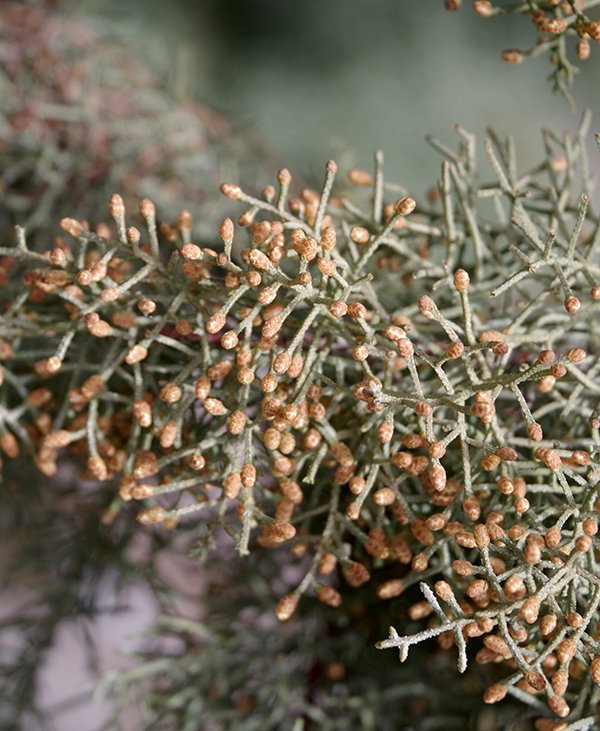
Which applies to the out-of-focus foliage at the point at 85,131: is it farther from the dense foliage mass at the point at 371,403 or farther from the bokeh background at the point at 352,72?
the bokeh background at the point at 352,72

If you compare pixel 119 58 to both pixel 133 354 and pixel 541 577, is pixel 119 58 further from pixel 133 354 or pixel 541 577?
pixel 541 577

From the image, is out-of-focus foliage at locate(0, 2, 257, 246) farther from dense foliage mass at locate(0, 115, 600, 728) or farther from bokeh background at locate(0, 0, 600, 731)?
bokeh background at locate(0, 0, 600, 731)

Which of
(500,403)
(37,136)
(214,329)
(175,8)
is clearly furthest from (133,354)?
(175,8)

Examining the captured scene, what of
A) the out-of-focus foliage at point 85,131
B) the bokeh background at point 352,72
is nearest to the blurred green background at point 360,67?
the bokeh background at point 352,72

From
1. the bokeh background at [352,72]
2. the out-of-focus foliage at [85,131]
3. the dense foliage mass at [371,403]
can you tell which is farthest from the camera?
the bokeh background at [352,72]

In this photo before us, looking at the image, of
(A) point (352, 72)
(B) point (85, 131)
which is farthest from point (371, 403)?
(A) point (352, 72)

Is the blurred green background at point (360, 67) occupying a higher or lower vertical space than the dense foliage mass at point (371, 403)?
lower

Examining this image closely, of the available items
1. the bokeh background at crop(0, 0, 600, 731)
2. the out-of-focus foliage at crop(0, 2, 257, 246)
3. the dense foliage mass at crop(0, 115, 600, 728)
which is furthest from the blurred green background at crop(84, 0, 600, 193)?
the dense foliage mass at crop(0, 115, 600, 728)
